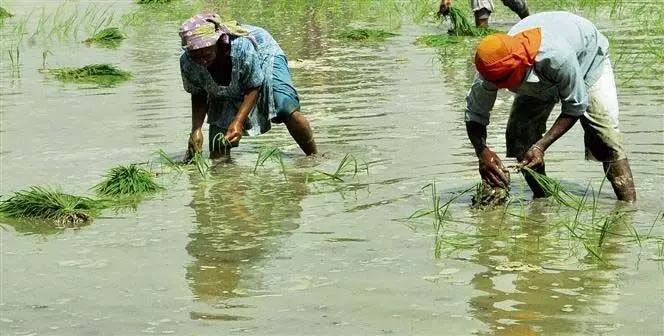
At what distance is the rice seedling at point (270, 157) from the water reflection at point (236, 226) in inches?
2.6

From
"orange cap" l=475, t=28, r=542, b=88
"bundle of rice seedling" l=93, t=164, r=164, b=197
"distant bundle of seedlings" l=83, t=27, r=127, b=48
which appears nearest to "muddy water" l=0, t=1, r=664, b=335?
"bundle of rice seedling" l=93, t=164, r=164, b=197

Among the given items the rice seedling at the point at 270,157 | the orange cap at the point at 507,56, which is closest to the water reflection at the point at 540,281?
the orange cap at the point at 507,56

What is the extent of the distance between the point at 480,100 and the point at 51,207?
6.58 ft

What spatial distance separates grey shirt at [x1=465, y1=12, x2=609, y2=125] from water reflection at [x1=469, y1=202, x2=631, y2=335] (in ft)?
1.62

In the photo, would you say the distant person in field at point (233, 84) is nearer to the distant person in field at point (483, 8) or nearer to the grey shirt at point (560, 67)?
the grey shirt at point (560, 67)

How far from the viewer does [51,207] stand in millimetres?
6055

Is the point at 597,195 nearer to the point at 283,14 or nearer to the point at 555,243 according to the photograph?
the point at 555,243

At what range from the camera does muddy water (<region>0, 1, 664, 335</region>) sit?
177 inches

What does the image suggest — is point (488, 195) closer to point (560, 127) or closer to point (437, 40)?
point (560, 127)

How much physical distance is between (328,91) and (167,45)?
3.24 meters

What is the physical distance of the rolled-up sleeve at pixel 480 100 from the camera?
5402 mm

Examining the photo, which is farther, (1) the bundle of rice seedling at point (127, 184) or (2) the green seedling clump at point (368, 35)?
(2) the green seedling clump at point (368, 35)

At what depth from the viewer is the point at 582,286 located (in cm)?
470

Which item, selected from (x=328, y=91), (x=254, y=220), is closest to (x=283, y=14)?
(x=328, y=91)
